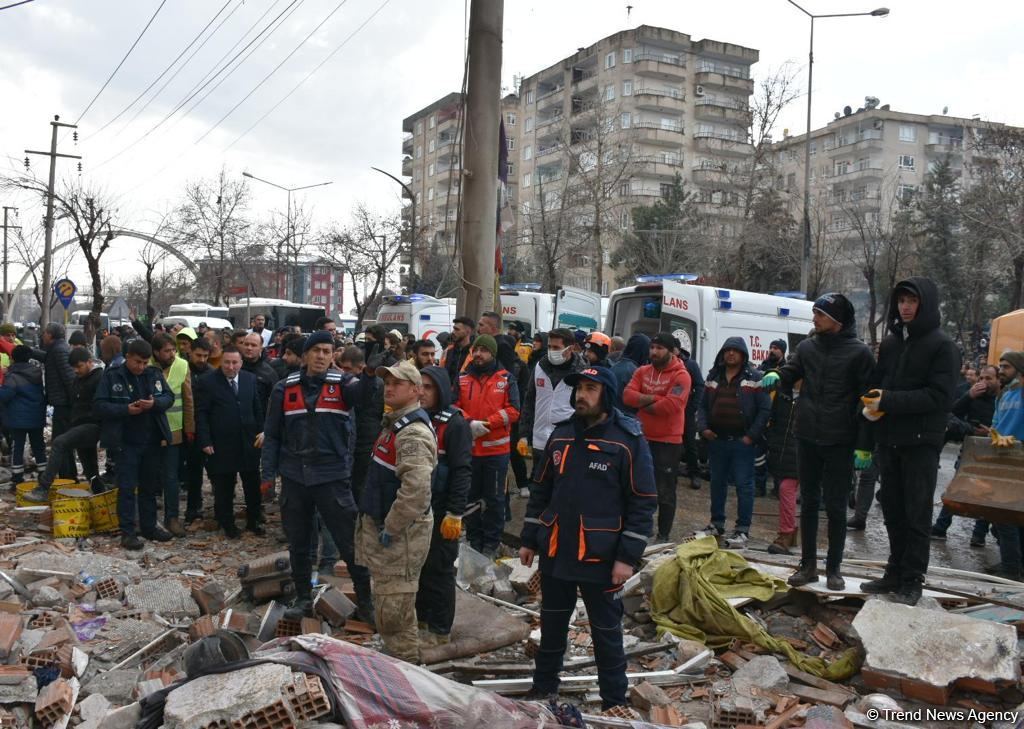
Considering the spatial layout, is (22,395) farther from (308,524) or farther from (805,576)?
(805,576)

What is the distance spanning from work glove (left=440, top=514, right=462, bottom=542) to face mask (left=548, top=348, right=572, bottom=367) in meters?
3.17

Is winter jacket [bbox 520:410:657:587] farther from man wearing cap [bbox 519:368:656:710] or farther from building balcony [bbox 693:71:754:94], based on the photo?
building balcony [bbox 693:71:754:94]

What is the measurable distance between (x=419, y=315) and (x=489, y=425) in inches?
439

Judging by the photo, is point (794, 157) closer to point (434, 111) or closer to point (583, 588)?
point (434, 111)

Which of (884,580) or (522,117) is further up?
(522,117)

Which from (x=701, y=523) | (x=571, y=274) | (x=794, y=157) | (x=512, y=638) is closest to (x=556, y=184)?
(x=571, y=274)

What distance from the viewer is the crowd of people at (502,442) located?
436 centimetres

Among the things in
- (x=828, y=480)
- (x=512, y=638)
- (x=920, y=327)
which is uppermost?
(x=920, y=327)

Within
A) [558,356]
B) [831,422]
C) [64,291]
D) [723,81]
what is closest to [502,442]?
[558,356]

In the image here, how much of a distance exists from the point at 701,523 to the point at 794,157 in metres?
45.3

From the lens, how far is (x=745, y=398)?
7.91 meters

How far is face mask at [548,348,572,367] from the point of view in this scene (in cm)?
790

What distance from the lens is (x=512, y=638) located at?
18.0 feet

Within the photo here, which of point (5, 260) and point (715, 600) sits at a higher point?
point (5, 260)
